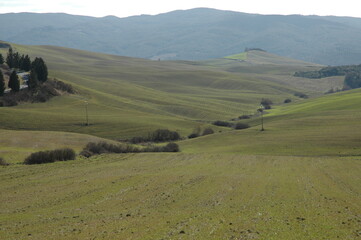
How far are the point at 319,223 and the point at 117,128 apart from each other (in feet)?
239

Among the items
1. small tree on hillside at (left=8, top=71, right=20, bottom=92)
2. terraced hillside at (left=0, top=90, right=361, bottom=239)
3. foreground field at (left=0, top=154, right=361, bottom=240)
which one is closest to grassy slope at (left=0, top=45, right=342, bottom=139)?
small tree on hillside at (left=8, top=71, right=20, bottom=92)

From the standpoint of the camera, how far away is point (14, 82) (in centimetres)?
10656

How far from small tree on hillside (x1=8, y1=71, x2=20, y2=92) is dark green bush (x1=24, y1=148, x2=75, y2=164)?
197 ft

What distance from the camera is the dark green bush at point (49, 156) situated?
48.7 m

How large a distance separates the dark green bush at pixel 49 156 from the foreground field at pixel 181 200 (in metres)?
2.37

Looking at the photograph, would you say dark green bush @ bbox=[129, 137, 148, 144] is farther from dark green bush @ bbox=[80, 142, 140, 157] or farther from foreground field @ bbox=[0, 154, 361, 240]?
foreground field @ bbox=[0, 154, 361, 240]

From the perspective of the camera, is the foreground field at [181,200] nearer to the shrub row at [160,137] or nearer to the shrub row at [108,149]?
the shrub row at [108,149]

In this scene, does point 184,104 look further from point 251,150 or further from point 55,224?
point 55,224

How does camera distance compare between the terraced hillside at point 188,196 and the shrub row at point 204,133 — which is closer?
the terraced hillside at point 188,196

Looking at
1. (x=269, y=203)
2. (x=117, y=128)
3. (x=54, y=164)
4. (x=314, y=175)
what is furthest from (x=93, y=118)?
(x=269, y=203)

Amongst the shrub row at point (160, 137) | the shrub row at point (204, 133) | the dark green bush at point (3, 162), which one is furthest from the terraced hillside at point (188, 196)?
the shrub row at point (204, 133)

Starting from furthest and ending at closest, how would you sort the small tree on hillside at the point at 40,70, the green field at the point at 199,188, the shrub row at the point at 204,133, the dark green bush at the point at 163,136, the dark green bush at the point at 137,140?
the small tree on hillside at the point at 40,70
the shrub row at the point at 204,133
the dark green bush at the point at 163,136
the dark green bush at the point at 137,140
the green field at the point at 199,188

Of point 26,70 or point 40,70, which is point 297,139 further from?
point 26,70

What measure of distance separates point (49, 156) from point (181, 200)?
25.2 m
